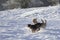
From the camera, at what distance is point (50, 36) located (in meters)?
5.19

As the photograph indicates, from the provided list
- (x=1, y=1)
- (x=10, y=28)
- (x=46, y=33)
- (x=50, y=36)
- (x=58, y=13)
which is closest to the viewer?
(x=50, y=36)

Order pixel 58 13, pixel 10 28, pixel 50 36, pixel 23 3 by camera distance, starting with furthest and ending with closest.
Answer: pixel 23 3 < pixel 58 13 < pixel 10 28 < pixel 50 36

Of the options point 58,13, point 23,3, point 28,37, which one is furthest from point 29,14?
point 23,3

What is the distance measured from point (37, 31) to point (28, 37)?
554 mm

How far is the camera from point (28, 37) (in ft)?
17.1

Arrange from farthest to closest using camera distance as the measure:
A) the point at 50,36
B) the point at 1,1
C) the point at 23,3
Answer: the point at 1,1 → the point at 23,3 → the point at 50,36

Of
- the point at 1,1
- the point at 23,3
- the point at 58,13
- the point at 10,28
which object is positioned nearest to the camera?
the point at 10,28

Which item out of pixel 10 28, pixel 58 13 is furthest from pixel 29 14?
pixel 10 28

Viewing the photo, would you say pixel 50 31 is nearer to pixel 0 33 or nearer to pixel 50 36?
pixel 50 36

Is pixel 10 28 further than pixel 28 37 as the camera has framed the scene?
Yes

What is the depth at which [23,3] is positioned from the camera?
16.1m

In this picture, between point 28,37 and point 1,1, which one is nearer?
point 28,37

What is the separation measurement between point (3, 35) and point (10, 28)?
2.95 feet

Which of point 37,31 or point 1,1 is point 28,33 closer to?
point 37,31
